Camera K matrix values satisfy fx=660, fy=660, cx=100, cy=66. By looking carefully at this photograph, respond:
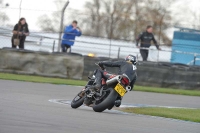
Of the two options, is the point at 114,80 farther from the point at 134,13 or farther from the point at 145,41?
the point at 134,13

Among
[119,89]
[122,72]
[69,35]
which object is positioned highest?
[69,35]

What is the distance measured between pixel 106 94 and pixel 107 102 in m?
0.42

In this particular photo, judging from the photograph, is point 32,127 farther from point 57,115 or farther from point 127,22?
point 127,22

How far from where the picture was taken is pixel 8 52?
2283cm

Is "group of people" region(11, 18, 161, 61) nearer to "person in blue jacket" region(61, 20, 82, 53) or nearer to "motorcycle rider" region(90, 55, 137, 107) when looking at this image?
"person in blue jacket" region(61, 20, 82, 53)

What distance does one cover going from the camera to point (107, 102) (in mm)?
12914

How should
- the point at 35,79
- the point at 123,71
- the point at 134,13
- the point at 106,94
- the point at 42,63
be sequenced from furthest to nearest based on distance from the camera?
1. the point at 134,13
2. the point at 42,63
3. the point at 35,79
4. the point at 123,71
5. the point at 106,94

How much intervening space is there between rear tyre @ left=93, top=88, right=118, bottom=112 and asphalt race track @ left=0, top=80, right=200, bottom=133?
143 millimetres

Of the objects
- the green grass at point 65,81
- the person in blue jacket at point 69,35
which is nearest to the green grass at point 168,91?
the green grass at point 65,81

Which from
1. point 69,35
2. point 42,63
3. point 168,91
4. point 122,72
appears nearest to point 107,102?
point 122,72

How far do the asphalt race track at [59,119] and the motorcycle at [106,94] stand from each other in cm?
22

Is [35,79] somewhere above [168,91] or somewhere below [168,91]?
above

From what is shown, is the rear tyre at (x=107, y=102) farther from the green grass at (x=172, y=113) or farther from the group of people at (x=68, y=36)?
the group of people at (x=68, y=36)

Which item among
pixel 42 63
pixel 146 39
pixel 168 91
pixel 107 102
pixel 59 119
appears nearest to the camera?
pixel 59 119
